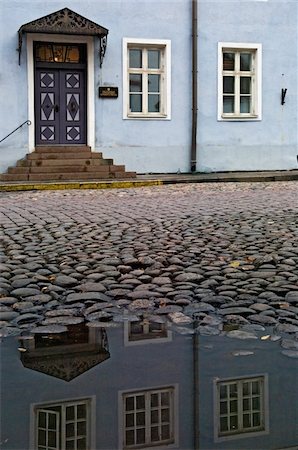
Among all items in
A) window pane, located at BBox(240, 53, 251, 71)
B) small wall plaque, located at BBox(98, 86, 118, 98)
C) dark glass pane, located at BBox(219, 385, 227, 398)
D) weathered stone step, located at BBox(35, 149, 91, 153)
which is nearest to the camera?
dark glass pane, located at BBox(219, 385, 227, 398)

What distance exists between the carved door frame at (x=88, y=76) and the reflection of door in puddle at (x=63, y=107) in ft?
0.81

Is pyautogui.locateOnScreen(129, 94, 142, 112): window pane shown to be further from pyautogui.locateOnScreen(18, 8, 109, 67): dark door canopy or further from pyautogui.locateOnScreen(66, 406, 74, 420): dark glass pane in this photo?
pyautogui.locateOnScreen(66, 406, 74, 420): dark glass pane

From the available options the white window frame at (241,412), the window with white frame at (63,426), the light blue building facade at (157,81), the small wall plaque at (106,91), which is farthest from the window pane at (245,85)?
the window with white frame at (63,426)

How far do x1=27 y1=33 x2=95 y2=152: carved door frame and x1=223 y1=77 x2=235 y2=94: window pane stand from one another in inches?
146

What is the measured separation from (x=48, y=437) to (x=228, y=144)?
1848 cm

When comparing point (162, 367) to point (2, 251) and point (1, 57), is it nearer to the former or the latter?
point (2, 251)

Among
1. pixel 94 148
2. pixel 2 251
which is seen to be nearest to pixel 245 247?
pixel 2 251

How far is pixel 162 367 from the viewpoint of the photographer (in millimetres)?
3314

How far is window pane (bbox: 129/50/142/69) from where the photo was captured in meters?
19.7

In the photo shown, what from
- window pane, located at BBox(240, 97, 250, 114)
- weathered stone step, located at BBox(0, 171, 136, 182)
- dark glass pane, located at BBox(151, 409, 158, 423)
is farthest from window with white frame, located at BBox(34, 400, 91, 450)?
window pane, located at BBox(240, 97, 250, 114)

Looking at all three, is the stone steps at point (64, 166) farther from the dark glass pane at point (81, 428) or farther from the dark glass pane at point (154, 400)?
the dark glass pane at point (81, 428)

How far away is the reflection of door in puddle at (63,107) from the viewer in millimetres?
19328

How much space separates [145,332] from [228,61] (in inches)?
687

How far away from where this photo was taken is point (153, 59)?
65.4ft
